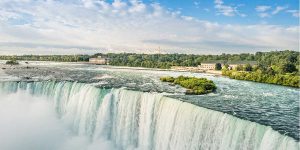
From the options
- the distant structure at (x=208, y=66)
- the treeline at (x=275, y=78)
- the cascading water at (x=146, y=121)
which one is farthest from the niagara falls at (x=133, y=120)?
the distant structure at (x=208, y=66)

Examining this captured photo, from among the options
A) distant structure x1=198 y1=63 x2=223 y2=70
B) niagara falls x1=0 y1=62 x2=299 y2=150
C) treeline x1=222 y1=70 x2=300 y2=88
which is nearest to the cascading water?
niagara falls x1=0 y1=62 x2=299 y2=150

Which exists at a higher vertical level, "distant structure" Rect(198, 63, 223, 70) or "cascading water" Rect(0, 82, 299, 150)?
"distant structure" Rect(198, 63, 223, 70)

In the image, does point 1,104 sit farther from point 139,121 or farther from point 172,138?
point 172,138

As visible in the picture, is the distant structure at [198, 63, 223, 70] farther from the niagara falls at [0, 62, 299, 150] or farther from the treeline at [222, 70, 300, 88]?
the niagara falls at [0, 62, 299, 150]

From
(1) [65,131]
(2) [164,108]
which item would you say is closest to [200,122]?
(2) [164,108]

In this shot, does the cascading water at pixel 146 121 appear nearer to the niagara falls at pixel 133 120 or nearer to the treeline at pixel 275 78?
the niagara falls at pixel 133 120

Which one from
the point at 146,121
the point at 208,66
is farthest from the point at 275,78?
the point at 208,66

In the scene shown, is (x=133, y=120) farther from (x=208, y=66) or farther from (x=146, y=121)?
(x=208, y=66)

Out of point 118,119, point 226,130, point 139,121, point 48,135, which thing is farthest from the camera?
point 48,135
